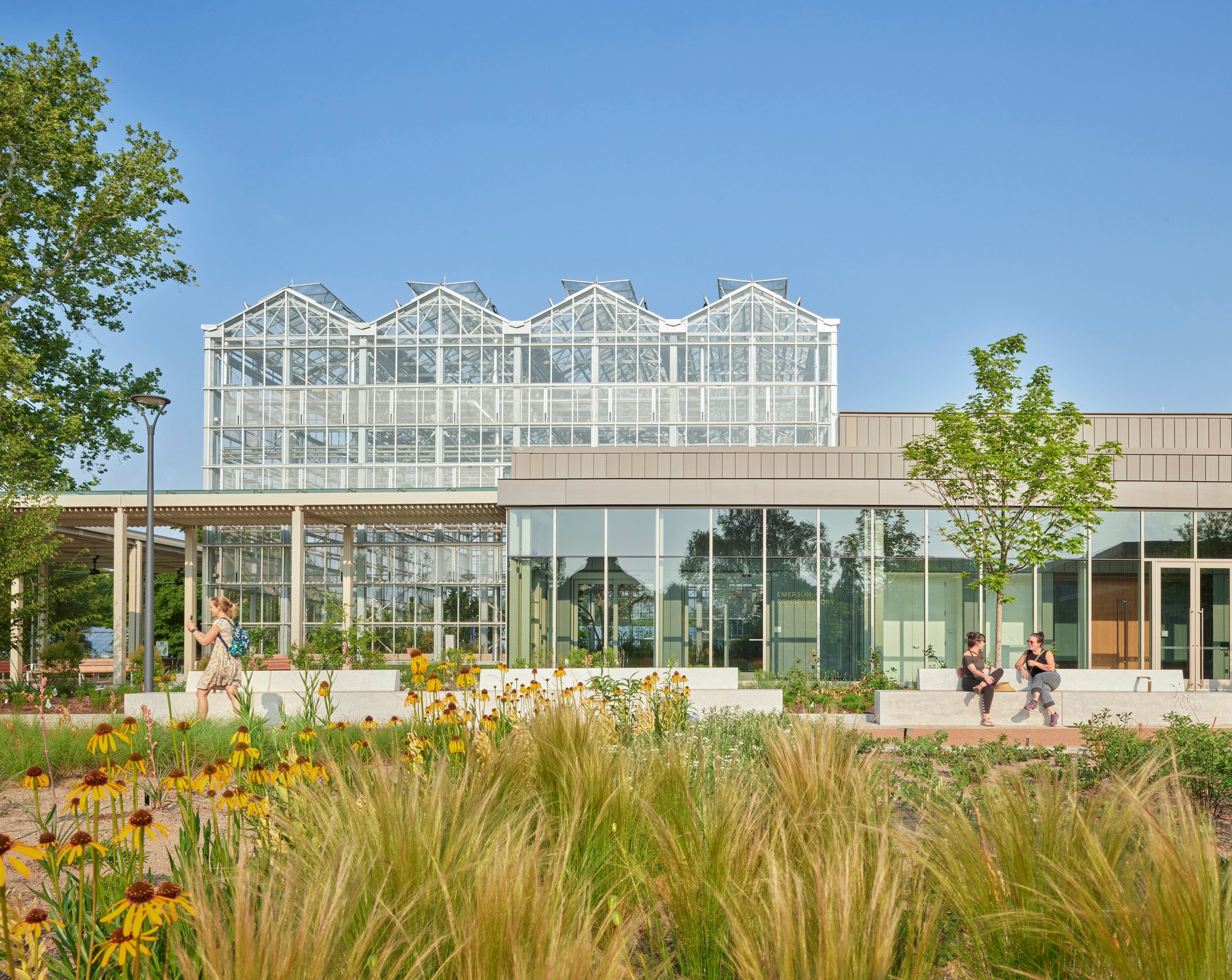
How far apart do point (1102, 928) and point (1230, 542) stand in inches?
826

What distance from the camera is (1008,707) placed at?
43.3ft

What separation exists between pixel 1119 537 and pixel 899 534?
450 centimetres

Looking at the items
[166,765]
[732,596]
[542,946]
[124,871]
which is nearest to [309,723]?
[124,871]

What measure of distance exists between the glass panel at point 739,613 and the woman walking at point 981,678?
6.95m

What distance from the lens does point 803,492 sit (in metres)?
20.4

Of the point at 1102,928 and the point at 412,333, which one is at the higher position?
the point at 412,333

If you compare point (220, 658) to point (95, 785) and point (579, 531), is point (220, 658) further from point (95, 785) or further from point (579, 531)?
point (579, 531)

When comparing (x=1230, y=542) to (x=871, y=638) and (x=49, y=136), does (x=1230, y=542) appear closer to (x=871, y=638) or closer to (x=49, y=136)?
(x=871, y=638)

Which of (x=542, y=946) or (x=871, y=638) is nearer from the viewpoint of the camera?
(x=542, y=946)

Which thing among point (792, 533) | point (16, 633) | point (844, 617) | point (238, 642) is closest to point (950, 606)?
point (844, 617)

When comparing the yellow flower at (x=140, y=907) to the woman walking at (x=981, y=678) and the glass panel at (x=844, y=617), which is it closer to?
the woman walking at (x=981, y=678)

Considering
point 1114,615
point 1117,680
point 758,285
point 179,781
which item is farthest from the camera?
point 758,285

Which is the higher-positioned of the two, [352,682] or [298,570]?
[298,570]

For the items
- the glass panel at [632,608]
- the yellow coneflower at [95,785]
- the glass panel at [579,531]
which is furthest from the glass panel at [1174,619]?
the yellow coneflower at [95,785]
